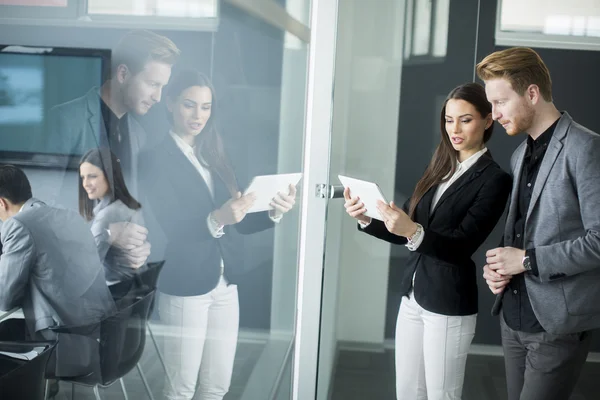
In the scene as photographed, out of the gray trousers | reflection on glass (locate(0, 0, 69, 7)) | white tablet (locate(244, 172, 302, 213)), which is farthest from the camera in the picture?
white tablet (locate(244, 172, 302, 213))

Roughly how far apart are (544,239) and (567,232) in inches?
3.0

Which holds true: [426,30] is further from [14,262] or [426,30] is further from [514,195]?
[14,262]

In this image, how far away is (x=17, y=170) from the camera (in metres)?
1.40

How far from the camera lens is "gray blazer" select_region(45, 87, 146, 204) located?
145cm

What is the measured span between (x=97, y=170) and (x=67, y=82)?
206 mm

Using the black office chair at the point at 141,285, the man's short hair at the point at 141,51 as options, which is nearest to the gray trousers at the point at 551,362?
the black office chair at the point at 141,285

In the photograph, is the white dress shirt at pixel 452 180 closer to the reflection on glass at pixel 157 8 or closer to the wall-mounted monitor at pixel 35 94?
the reflection on glass at pixel 157 8

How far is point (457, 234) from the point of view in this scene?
2.54 m

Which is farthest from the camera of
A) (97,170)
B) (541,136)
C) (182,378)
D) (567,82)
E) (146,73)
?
(567,82)

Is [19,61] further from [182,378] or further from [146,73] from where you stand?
[182,378]

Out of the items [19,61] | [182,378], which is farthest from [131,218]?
[182,378]

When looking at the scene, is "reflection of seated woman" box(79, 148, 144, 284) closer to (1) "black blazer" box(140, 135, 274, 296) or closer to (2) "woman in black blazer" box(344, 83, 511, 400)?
(1) "black blazer" box(140, 135, 274, 296)

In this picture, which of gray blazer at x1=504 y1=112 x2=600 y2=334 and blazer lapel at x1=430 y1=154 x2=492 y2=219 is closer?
gray blazer at x1=504 y1=112 x2=600 y2=334

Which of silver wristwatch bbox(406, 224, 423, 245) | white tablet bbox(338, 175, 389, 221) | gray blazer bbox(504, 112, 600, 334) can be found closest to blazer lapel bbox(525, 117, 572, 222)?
gray blazer bbox(504, 112, 600, 334)
